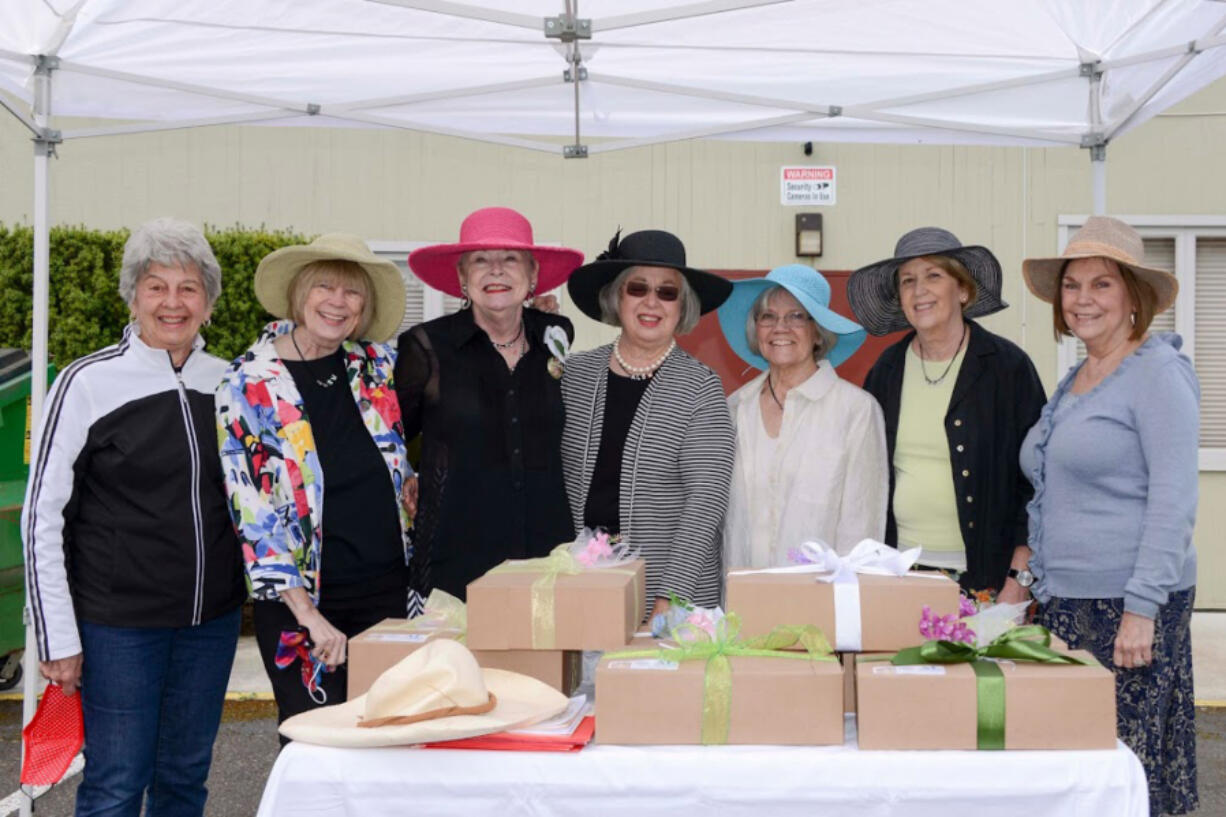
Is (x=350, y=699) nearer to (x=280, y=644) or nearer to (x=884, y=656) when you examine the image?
(x=280, y=644)

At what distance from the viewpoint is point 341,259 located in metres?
2.87

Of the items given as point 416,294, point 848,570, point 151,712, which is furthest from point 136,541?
point 416,294

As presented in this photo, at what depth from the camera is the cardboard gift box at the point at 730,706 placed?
188cm

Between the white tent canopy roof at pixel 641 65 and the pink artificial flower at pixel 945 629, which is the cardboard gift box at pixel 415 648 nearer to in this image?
the pink artificial flower at pixel 945 629

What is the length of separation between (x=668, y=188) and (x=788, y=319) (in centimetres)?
413

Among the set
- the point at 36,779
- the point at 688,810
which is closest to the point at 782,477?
the point at 688,810

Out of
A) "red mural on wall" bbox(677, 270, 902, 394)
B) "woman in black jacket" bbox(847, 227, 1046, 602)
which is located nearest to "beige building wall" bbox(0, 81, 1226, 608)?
"red mural on wall" bbox(677, 270, 902, 394)

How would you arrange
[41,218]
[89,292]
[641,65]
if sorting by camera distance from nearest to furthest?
[41,218]
[641,65]
[89,292]

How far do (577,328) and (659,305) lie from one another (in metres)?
3.97

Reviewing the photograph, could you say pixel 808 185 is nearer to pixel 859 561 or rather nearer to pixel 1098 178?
pixel 1098 178

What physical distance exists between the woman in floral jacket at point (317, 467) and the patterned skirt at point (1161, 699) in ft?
5.49

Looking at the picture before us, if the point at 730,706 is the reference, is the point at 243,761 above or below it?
below

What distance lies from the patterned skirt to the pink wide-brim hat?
1.62 m

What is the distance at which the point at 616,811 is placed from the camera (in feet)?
6.11
